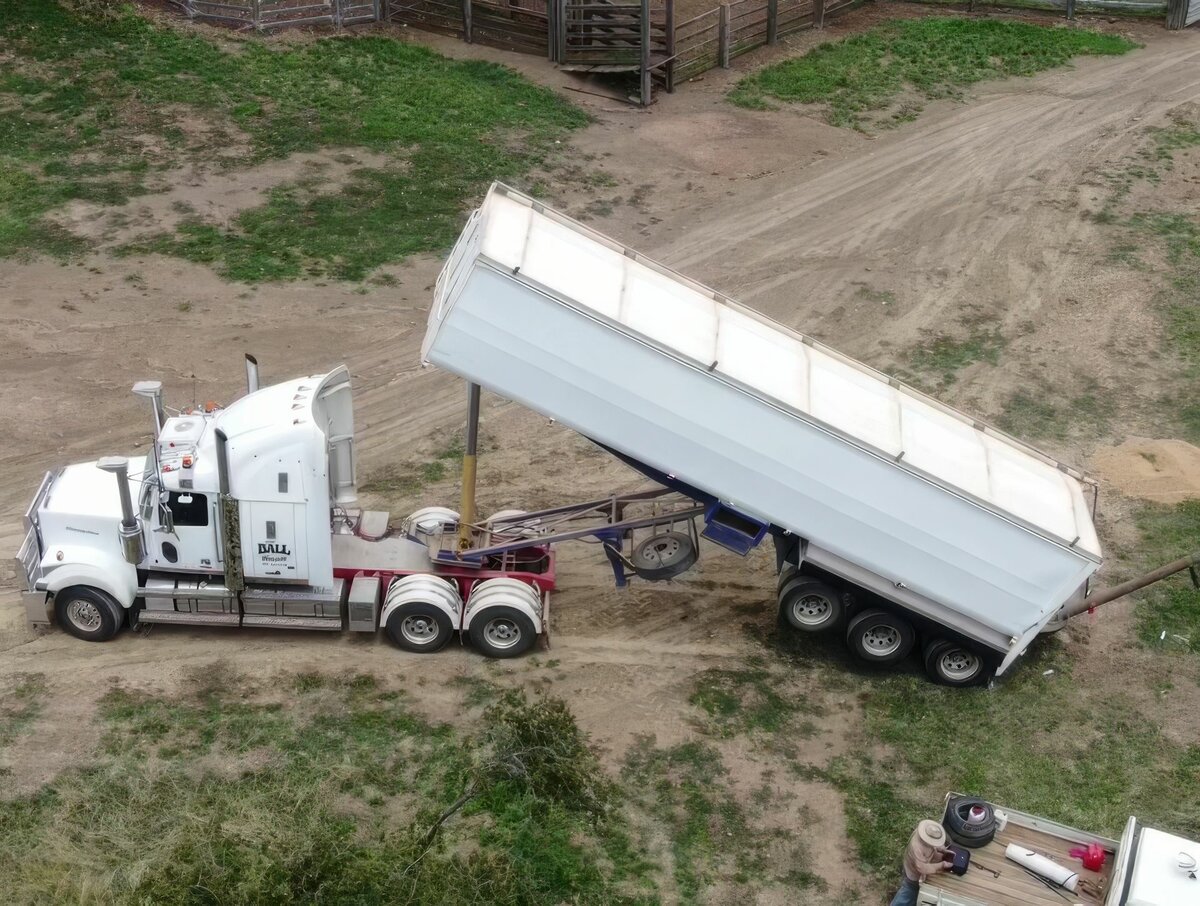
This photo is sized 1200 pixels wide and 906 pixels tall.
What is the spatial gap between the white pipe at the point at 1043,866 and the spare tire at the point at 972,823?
0.26m

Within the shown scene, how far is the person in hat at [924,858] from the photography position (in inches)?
476

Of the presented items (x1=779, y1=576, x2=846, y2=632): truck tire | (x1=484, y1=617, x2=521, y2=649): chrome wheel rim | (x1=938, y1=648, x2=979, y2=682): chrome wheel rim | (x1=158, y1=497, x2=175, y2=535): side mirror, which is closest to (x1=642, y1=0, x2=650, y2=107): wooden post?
(x1=779, y1=576, x2=846, y2=632): truck tire

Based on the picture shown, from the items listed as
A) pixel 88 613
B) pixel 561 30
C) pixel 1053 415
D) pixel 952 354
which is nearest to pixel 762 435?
pixel 88 613

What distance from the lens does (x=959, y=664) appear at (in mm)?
16234

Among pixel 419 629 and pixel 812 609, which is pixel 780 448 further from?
pixel 419 629

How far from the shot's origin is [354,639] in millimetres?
16609

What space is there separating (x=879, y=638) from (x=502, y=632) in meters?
4.69

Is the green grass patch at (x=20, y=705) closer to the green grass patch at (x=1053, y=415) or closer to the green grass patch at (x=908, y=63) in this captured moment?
the green grass patch at (x=1053, y=415)

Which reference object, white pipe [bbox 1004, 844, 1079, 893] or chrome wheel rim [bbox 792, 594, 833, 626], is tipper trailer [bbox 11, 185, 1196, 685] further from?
white pipe [bbox 1004, 844, 1079, 893]

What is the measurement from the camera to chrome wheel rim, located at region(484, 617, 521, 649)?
16188 mm

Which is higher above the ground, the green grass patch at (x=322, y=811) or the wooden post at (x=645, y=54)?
the wooden post at (x=645, y=54)

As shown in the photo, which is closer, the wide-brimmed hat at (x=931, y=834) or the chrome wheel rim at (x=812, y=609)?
the wide-brimmed hat at (x=931, y=834)

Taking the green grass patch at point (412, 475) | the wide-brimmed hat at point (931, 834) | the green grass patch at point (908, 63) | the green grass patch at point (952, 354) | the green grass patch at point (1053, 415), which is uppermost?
the green grass patch at point (908, 63)

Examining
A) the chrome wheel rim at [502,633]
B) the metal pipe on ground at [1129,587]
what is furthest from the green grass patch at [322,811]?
the metal pipe on ground at [1129,587]
